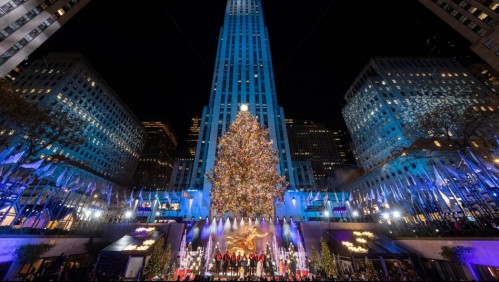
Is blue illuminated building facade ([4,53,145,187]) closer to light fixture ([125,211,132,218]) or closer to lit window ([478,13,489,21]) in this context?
light fixture ([125,211,132,218])

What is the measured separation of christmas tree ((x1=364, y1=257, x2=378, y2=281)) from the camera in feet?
40.2

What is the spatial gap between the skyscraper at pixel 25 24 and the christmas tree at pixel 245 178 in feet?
141

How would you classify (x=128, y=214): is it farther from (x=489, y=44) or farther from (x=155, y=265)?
(x=489, y=44)

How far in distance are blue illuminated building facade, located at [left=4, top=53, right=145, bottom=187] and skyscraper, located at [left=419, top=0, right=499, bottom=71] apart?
86.7m

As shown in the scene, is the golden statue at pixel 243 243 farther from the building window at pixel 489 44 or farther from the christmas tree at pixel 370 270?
the building window at pixel 489 44

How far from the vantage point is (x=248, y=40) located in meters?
63.6

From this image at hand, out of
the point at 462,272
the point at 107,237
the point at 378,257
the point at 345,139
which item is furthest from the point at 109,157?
the point at 345,139

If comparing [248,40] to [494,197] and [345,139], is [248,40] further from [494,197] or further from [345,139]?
[345,139]

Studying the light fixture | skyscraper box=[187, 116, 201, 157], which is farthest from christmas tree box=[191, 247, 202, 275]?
skyscraper box=[187, 116, 201, 157]

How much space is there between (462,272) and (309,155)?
96859 millimetres

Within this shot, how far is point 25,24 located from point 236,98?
41766mm

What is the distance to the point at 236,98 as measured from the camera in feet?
167

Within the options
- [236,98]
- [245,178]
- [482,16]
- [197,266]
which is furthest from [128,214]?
[482,16]

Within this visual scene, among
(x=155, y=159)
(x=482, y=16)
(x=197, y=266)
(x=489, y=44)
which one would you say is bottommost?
(x=197, y=266)
